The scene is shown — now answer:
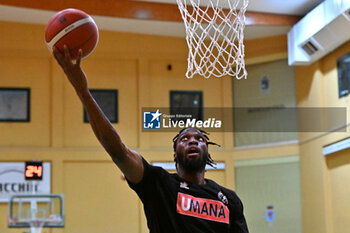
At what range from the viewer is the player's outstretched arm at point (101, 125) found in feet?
Answer: 9.07

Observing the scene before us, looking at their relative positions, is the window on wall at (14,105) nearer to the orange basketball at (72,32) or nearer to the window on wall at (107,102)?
the window on wall at (107,102)

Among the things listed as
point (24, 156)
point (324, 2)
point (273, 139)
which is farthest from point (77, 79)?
point (273, 139)

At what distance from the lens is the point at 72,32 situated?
3395 millimetres

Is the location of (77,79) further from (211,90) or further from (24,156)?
(211,90)

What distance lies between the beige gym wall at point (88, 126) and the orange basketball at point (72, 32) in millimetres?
8183

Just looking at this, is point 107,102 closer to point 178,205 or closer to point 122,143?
point 178,205

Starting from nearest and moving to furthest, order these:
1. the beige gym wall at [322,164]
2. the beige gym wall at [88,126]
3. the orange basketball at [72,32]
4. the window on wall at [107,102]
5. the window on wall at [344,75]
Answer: the orange basketball at [72,32], the window on wall at [344,75], the beige gym wall at [322,164], the beige gym wall at [88,126], the window on wall at [107,102]

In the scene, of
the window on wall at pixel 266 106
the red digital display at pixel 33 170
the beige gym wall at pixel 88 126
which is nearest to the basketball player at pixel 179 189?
the red digital display at pixel 33 170

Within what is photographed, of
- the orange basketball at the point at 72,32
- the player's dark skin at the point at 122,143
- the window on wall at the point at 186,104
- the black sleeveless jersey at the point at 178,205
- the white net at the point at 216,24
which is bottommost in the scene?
the black sleeveless jersey at the point at 178,205

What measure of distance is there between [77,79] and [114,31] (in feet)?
31.3

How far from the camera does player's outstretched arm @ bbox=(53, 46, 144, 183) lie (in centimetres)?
277

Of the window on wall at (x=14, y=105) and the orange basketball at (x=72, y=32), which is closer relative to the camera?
→ the orange basketball at (x=72, y=32)

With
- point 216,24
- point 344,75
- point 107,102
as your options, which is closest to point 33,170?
point 107,102

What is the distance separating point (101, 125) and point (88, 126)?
29.3 ft
